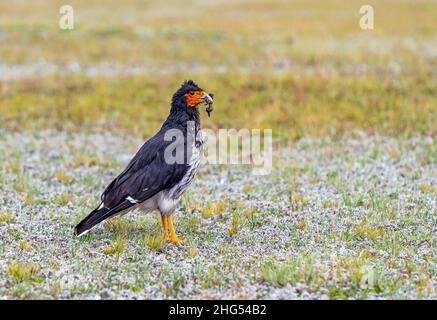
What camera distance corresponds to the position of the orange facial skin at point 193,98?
585 inches

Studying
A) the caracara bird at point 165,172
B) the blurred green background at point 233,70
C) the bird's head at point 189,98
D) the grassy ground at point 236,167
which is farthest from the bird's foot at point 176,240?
the blurred green background at point 233,70

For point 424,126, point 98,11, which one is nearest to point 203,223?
point 424,126

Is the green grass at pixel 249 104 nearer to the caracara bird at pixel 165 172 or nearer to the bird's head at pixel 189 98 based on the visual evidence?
the bird's head at pixel 189 98

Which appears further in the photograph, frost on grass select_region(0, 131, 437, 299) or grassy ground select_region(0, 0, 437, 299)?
grassy ground select_region(0, 0, 437, 299)

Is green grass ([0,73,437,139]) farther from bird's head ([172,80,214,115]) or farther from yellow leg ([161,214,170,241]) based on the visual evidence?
yellow leg ([161,214,170,241])

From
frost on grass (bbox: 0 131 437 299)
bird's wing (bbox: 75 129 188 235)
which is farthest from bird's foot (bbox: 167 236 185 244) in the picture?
bird's wing (bbox: 75 129 188 235)

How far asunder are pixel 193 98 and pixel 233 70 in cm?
2166

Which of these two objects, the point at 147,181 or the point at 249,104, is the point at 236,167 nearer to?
the point at 249,104

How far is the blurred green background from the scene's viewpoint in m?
28.5

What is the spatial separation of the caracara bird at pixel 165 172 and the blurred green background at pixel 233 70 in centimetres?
1172

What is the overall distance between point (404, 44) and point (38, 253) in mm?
34021

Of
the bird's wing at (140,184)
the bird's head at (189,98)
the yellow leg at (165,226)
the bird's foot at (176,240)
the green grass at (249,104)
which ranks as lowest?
the bird's foot at (176,240)

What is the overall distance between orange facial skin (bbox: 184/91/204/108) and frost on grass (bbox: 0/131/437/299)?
107 inches
